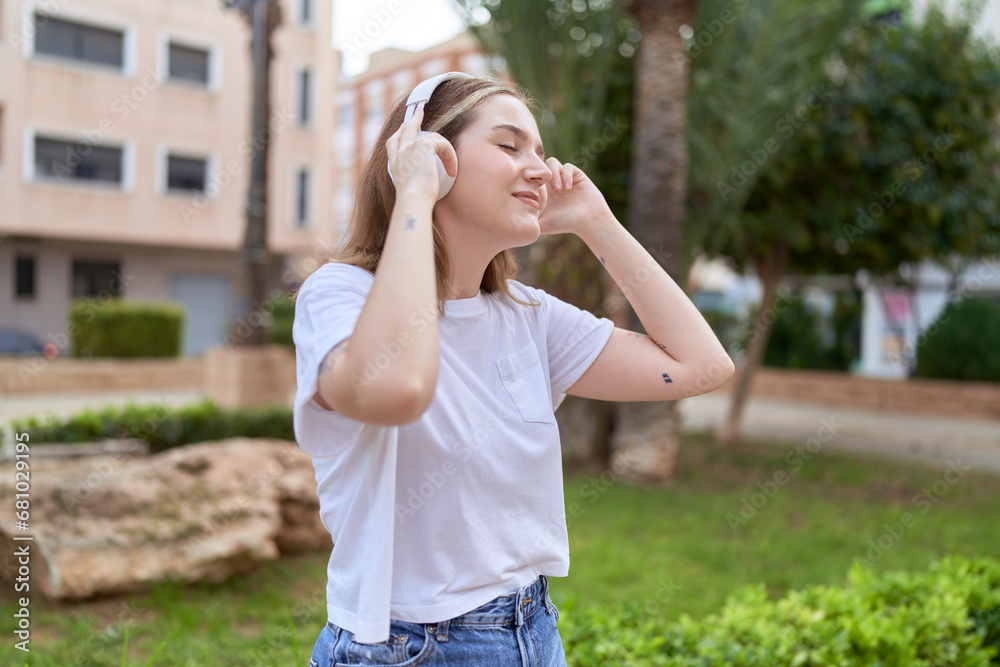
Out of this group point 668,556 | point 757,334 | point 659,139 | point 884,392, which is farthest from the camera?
point 884,392

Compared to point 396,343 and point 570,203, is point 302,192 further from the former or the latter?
point 396,343

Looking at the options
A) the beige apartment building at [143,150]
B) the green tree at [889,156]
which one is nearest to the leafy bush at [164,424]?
the green tree at [889,156]

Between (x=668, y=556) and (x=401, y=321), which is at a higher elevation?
(x=401, y=321)

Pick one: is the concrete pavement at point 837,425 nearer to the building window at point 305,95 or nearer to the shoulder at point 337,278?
the shoulder at point 337,278

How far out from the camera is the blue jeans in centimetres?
131

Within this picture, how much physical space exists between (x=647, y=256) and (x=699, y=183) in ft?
21.0

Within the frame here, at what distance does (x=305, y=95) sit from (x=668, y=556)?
1973 cm

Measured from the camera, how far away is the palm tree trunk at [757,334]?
938 cm

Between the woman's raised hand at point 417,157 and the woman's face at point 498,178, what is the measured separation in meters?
0.04

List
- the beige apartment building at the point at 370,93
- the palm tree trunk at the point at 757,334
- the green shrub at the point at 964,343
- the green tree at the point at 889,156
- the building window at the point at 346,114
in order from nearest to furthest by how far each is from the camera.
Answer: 1. the green tree at the point at 889,156
2. the palm tree trunk at the point at 757,334
3. the green shrub at the point at 964,343
4. the beige apartment building at the point at 370,93
5. the building window at the point at 346,114

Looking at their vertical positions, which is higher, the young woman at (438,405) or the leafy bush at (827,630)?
the young woman at (438,405)

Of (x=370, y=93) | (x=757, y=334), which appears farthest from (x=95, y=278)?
(x=370, y=93)

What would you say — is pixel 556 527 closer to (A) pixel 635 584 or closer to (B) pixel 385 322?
(B) pixel 385 322

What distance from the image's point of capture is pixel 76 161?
60.6 ft
